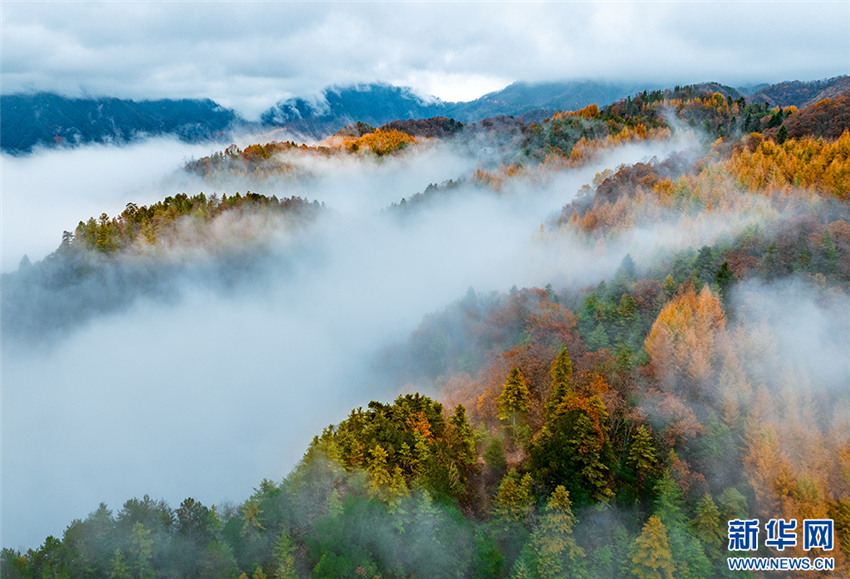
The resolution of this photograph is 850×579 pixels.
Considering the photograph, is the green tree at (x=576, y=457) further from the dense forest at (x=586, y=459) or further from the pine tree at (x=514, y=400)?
the pine tree at (x=514, y=400)

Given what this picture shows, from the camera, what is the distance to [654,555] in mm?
42562

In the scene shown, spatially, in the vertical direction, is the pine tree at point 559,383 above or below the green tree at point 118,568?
above

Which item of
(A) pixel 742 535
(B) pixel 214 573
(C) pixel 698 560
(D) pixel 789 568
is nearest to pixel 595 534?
(C) pixel 698 560

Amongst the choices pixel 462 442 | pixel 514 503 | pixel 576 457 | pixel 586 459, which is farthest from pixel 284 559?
pixel 586 459

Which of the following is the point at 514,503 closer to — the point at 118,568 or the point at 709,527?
the point at 709,527

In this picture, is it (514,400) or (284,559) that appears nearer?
(284,559)

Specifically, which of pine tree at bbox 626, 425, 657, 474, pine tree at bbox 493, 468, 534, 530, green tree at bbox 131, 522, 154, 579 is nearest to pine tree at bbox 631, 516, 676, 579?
pine tree at bbox 626, 425, 657, 474

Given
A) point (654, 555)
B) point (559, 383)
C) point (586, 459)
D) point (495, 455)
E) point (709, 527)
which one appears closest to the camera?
point (654, 555)

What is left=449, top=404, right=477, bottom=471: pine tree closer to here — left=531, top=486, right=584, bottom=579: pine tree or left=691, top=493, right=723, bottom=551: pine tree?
left=531, top=486, right=584, bottom=579: pine tree

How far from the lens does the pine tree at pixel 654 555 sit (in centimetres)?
4244

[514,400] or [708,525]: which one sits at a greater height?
[514,400]

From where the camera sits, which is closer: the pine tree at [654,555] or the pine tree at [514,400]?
the pine tree at [654,555]

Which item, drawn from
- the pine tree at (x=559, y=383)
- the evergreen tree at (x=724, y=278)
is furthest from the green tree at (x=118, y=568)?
the evergreen tree at (x=724, y=278)

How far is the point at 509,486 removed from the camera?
4825 centimetres
